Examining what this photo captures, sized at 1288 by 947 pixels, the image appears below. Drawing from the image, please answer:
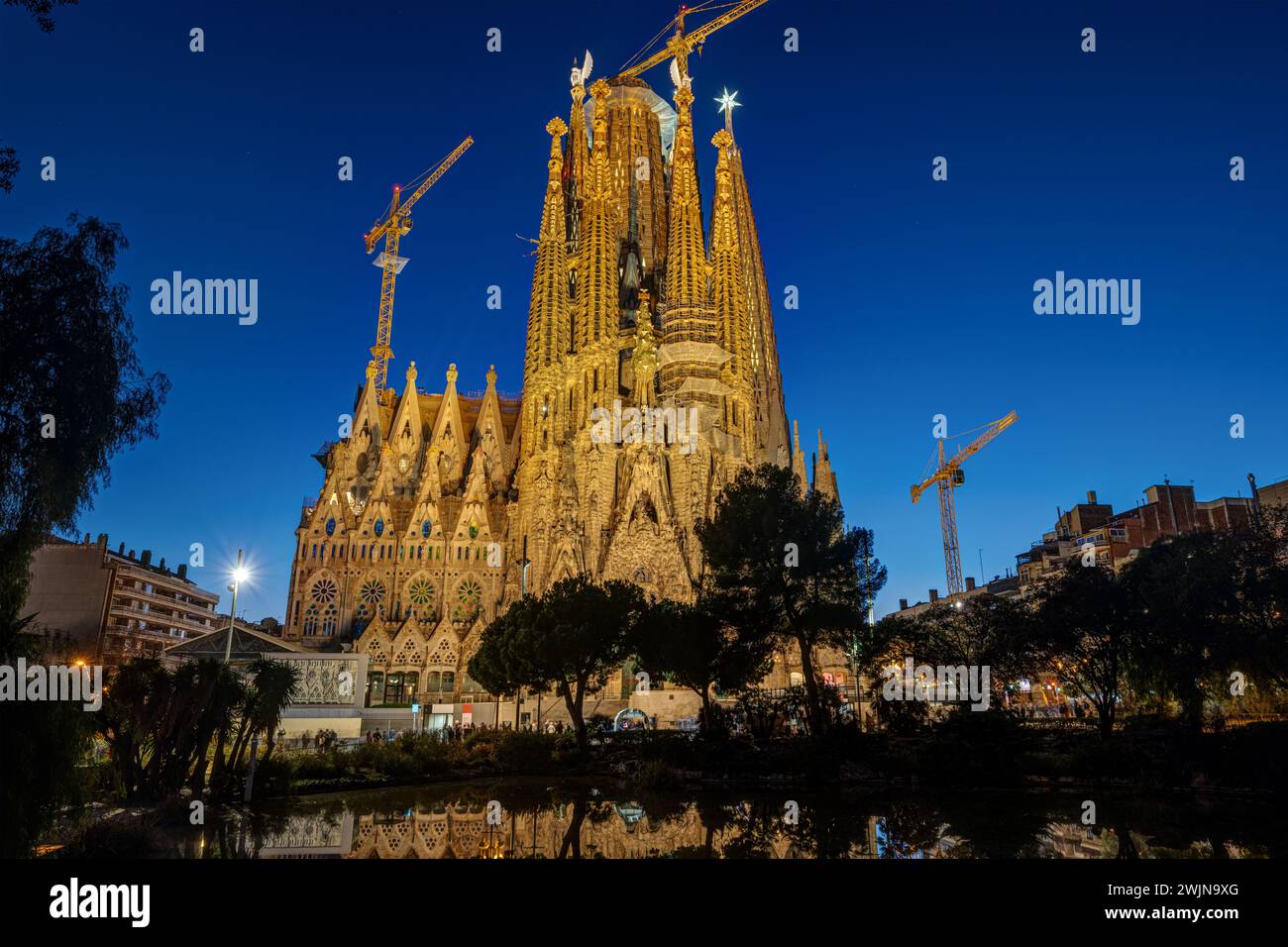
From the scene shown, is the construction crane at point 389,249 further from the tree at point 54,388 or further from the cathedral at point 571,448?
the tree at point 54,388

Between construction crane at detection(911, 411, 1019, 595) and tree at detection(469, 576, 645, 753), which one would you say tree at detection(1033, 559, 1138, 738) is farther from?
construction crane at detection(911, 411, 1019, 595)

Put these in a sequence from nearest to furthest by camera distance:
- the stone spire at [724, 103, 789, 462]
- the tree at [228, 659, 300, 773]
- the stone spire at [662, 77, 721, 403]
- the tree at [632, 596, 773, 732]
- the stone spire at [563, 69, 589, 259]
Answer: the tree at [228, 659, 300, 773]
the tree at [632, 596, 773, 732]
the stone spire at [662, 77, 721, 403]
the stone spire at [563, 69, 589, 259]
the stone spire at [724, 103, 789, 462]

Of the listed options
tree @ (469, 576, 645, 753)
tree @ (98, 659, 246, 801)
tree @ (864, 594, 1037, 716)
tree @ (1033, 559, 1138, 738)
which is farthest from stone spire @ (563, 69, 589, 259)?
tree @ (98, 659, 246, 801)

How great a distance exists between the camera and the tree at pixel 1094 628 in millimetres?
31125

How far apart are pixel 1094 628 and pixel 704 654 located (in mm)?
16041

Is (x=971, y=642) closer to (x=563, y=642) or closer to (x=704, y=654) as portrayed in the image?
(x=704, y=654)

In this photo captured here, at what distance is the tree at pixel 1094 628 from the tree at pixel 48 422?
32.3 meters

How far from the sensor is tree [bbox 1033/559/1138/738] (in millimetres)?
31125

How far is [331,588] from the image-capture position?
2643 inches

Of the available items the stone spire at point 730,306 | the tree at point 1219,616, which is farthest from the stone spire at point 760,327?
the tree at point 1219,616

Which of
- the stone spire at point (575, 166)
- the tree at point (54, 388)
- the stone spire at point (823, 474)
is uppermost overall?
the stone spire at point (575, 166)

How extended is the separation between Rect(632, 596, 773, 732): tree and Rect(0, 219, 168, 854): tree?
22.4 m

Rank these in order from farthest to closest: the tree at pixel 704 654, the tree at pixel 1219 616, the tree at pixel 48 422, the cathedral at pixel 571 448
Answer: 1. the cathedral at pixel 571 448
2. the tree at pixel 704 654
3. the tree at pixel 1219 616
4. the tree at pixel 48 422
